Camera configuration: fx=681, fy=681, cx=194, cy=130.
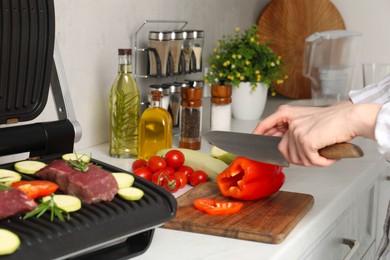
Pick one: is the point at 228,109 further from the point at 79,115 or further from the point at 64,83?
the point at 64,83

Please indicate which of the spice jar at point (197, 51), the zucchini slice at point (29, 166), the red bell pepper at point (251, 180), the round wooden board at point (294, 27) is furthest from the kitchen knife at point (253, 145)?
the round wooden board at point (294, 27)

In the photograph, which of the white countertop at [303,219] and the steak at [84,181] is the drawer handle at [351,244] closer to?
the white countertop at [303,219]

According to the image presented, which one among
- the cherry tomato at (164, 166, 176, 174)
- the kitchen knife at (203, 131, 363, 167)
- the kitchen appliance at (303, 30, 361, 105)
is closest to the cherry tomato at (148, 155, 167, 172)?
the cherry tomato at (164, 166, 176, 174)

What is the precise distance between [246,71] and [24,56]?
969mm

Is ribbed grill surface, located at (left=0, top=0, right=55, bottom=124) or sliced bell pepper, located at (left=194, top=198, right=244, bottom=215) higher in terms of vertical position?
ribbed grill surface, located at (left=0, top=0, right=55, bottom=124)

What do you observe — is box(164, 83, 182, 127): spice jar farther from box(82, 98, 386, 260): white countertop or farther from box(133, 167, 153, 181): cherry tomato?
box(133, 167, 153, 181): cherry tomato

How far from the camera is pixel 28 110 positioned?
4.08ft

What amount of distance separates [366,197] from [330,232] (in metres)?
0.33

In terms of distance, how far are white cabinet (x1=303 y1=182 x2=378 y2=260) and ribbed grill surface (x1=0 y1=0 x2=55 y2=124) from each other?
58 centimetres

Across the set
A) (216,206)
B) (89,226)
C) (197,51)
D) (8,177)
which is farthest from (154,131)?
(89,226)

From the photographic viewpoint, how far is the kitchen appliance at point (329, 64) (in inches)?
91.3

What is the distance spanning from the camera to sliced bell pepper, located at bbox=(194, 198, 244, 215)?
4.08 feet

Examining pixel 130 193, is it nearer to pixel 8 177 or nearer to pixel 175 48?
pixel 8 177

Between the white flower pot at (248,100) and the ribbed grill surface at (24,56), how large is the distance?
3.18 ft
